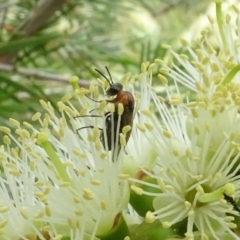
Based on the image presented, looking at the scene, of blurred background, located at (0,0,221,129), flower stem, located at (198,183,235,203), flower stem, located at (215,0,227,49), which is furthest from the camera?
blurred background, located at (0,0,221,129)

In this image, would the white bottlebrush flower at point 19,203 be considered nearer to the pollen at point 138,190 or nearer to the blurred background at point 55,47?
the pollen at point 138,190

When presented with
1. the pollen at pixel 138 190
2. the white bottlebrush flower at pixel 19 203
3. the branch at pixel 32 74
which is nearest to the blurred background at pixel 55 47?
the branch at pixel 32 74

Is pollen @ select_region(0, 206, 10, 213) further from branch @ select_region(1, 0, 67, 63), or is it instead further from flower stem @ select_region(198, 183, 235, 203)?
branch @ select_region(1, 0, 67, 63)

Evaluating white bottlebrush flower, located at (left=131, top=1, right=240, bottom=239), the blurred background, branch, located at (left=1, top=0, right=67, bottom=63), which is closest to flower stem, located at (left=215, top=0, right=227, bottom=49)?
white bottlebrush flower, located at (left=131, top=1, right=240, bottom=239)

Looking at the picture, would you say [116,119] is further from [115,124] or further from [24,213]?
[24,213]

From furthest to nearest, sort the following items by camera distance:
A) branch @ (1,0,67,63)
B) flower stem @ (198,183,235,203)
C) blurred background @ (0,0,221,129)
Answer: branch @ (1,0,67,63), blurred background @ (0,0,221,129), flower stem @ (198,183,235,203)

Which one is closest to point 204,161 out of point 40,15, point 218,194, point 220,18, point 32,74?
point 218,194

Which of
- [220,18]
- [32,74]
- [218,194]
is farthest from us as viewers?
[32,74]

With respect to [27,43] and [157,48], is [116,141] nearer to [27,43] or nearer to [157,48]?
[27,43]
